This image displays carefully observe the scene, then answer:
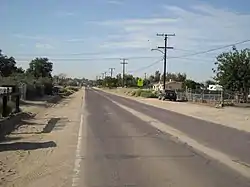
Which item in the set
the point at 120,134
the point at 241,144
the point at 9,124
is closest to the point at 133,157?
the point at 241,144

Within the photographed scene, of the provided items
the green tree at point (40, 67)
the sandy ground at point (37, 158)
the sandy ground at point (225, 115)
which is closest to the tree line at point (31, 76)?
the green tree at point (40, 67)

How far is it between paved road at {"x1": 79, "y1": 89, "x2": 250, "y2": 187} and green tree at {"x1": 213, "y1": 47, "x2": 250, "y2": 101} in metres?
47.0

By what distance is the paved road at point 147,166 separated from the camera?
916cm

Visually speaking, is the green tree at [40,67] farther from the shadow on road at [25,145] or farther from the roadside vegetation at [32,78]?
the shadow on road at [25,145]

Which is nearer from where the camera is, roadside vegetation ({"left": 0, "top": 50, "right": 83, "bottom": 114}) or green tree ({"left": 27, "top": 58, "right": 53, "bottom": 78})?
roadside vegetation ({"left": 0, "top": 50, "right": 83, "bottom": 114})

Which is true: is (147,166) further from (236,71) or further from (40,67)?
(40,67)

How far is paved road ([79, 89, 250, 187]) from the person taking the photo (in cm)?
916

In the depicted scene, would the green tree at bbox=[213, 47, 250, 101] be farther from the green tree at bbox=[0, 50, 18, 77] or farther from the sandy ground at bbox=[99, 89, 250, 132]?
the green tree at bbox=[0, 50, 18, 77]

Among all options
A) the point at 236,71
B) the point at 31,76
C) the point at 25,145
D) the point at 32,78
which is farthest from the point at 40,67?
the point at 25,145

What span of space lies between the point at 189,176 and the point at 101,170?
2033 mm

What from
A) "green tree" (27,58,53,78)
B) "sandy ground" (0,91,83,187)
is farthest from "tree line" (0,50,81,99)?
"sandy ground" (0,91,83,187)

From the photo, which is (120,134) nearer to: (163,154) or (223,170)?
(163,154)

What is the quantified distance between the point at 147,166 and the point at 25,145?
605 cm

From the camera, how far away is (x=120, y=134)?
18953 mm
